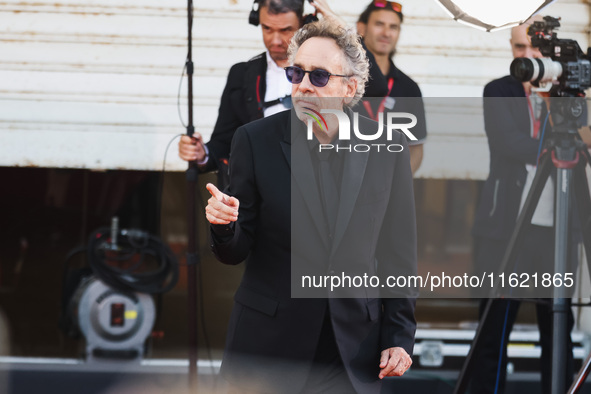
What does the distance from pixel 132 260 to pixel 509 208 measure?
88.2 inches

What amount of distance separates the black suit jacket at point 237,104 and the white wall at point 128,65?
762 mm

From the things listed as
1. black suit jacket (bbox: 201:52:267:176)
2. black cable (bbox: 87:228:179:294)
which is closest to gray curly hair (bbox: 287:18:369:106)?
black suit jacket (bbox: 201:52:267:176)

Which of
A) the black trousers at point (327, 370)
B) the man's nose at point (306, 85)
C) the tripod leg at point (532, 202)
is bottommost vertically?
the black trousers at point (327, 370)

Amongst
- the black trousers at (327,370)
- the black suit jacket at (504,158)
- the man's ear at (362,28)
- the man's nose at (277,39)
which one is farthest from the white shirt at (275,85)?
the black trousers at (327,370)

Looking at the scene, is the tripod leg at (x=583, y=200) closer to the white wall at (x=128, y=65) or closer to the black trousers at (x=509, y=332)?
the black trousers at (x=509, y=332)

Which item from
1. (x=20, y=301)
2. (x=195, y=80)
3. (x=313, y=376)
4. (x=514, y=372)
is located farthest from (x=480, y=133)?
(x=20, y=301)

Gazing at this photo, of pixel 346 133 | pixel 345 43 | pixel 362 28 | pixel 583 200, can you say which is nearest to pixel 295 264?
pixel 346 133

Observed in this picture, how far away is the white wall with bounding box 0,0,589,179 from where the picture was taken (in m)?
4.50

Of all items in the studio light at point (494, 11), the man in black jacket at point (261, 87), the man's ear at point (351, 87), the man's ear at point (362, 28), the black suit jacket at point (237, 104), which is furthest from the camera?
the man's ear at point (362, 28)

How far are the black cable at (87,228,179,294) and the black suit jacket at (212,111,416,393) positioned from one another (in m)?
2.18

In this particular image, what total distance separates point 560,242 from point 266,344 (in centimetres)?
132

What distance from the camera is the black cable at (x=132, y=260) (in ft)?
14.2

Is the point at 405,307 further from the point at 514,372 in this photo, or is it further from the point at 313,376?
the point at 514,372

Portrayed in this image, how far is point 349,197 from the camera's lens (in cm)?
228
